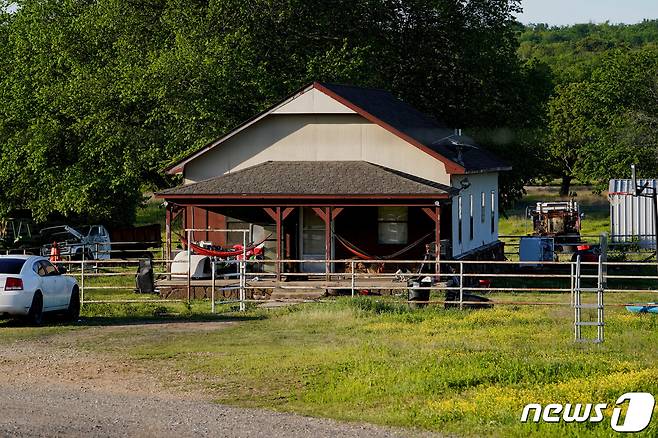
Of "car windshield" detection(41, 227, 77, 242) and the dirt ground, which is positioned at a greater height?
"car windshield" detection(41, 227, 77, 242)

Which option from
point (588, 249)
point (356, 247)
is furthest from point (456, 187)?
point (588, 249)

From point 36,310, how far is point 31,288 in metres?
0.78

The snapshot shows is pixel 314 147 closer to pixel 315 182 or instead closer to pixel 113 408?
pixel 315 182

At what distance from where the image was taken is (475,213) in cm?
4484

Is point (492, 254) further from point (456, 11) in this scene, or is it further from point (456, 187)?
point (456, 11)

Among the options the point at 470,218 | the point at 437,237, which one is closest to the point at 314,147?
the point at 437,237

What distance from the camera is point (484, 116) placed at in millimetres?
55438

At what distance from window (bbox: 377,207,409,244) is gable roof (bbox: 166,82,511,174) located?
2.06 meters

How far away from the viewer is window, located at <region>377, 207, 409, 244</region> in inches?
1549

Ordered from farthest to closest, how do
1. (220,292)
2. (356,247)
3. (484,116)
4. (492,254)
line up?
(484,116) < (492,254) < (356,247) < (220,292)

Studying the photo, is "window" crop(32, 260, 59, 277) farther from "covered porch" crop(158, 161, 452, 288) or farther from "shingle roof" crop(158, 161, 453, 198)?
"shingle roof" crop(158, 161, 453, 198)

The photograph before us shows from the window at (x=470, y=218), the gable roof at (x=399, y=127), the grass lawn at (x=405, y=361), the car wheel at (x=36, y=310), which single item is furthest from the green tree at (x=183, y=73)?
the car wheel at (x=36, y=310)

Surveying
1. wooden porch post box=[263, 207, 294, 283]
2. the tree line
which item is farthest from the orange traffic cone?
wooden porch post box=[263, 207, 294, 283]

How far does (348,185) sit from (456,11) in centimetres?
2090
